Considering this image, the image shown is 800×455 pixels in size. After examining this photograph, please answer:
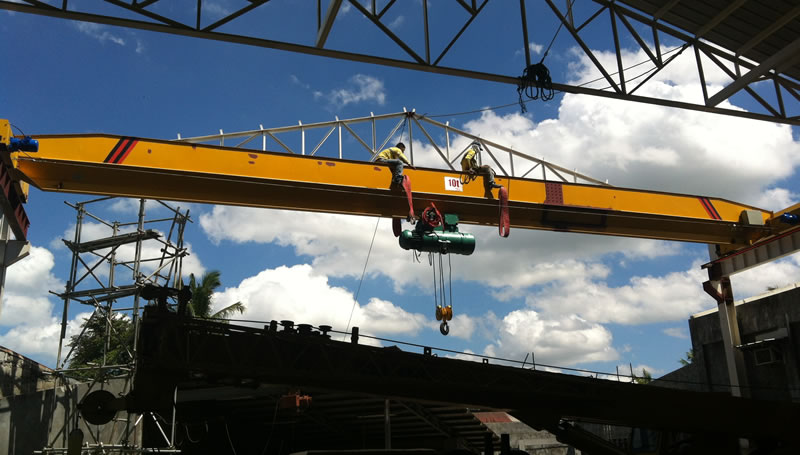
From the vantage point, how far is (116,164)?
12195 mm

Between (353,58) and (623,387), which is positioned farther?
(623,387)

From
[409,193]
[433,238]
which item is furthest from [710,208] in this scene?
[409,193]

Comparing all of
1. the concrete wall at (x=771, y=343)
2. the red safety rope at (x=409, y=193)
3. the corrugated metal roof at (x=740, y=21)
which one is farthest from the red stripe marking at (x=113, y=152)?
the concrete wall at (x=771, y=343)

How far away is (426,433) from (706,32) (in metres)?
18.3

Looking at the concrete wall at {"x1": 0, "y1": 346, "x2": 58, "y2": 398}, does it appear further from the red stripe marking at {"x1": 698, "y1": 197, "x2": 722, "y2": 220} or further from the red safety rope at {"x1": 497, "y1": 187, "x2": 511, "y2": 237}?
the red stripe marking at {"x1": 698, "y1": 197, "x2": 722, "y2": 220}

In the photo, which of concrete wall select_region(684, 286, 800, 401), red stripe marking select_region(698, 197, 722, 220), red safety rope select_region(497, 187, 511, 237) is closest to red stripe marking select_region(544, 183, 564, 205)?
red safety rope select_region(497, 187, 511, 237)

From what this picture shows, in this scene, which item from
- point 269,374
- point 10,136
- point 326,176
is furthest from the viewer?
point 326,176

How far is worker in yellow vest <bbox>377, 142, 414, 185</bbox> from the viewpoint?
13.8 meters

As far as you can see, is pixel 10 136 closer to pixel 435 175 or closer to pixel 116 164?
pixel 116 164

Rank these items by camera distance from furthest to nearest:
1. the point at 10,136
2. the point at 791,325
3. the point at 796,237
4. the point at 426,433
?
the point at 426,433, the point at 791,325, the point at 796,237, the point at 10,136

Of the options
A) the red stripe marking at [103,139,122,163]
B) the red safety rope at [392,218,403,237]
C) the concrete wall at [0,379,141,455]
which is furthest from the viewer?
the concrete wall at [0,379,141,455]

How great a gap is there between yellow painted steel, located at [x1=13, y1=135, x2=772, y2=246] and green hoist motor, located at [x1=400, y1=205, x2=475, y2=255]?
90 cm

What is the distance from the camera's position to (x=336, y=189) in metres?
13.6

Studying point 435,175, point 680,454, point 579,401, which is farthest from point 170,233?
point 680,454
